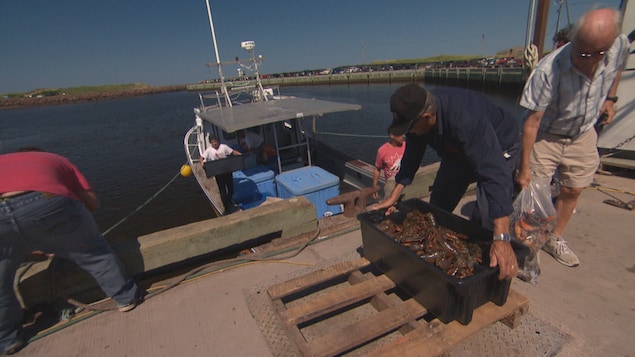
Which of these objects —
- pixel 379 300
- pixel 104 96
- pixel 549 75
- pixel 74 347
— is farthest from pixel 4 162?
pixel 104 96

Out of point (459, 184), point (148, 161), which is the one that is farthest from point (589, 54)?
point (148, 161)

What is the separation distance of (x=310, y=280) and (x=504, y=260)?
1452mm

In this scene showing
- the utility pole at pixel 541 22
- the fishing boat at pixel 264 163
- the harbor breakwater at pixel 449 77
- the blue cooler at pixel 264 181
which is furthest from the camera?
the harbor breakwater at pixel 449 77

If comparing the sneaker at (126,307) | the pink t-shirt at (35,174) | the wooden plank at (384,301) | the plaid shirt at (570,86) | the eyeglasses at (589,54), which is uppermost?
the eyeglasses at (589,54)

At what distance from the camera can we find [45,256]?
9.70 ft

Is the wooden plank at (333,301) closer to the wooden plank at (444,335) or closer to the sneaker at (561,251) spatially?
the wooden plank at (444,335)

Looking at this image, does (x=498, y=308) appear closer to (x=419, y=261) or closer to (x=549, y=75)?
(x=419, y=261)

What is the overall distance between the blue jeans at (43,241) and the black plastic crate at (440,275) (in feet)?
7.40

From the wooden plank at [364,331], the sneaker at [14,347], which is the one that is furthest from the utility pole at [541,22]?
the sneaker at [14,347]

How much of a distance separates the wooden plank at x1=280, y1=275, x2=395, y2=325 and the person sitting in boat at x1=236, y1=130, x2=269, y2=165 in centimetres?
579

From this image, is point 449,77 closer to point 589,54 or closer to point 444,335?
point 589,54

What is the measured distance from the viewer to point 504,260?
185 cm

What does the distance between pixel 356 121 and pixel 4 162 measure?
2217 centimetres

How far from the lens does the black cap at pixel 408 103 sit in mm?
1783
